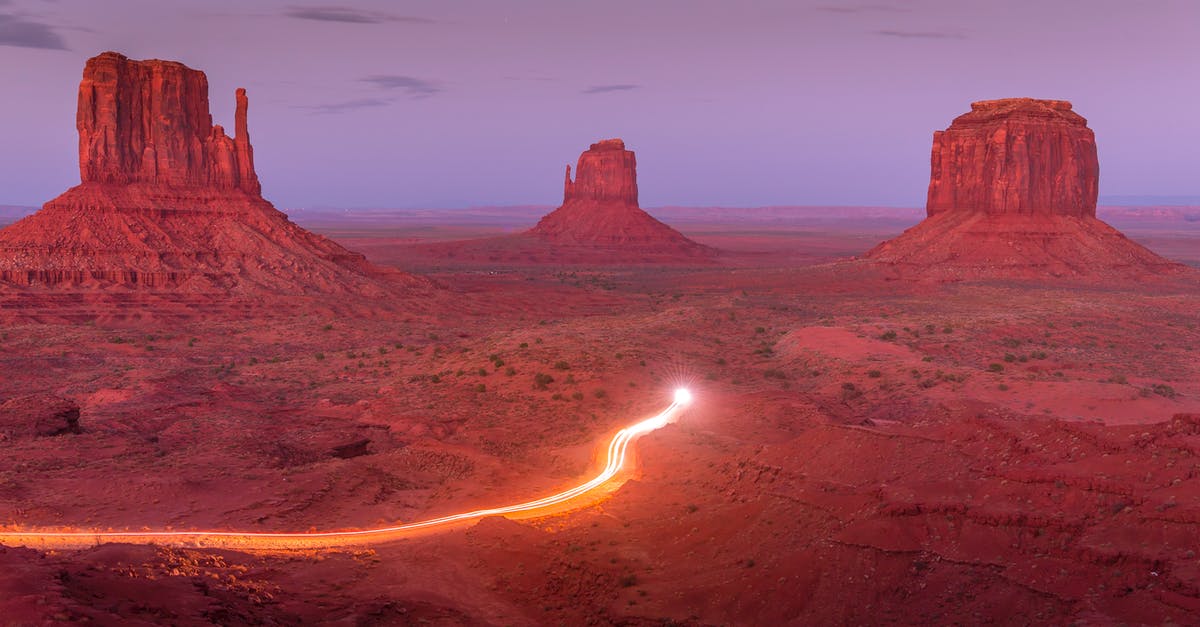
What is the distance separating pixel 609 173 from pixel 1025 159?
67.7 m

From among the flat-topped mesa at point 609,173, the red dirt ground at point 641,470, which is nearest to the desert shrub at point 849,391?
the red dirt ground at point 641,470

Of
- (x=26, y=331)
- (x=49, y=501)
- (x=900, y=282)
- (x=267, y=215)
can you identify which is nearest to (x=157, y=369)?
(x=26, y=331)

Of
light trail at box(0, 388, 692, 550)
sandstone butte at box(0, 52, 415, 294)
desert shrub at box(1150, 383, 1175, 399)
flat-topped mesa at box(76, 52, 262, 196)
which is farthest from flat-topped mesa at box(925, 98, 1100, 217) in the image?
light trail at box(0, 388, 692, 550)

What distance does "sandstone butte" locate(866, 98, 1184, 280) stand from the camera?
7588 centimetres

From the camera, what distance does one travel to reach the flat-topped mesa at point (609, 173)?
5330 inches

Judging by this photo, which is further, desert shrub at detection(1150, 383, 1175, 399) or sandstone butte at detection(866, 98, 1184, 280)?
sandstone butte at detection(866, 98, 1184, 280)

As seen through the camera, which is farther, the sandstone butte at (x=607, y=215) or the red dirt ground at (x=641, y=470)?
the sandstone butte at (x=607, y=215)

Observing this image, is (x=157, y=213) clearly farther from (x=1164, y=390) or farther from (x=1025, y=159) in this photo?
(x=1025, y=159)

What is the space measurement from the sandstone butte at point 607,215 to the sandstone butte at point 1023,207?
1939 inches

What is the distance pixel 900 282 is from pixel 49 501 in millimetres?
66238

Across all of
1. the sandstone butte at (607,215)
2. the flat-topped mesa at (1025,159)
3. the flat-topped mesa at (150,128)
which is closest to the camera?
the flat-topped mesa at (150,128)

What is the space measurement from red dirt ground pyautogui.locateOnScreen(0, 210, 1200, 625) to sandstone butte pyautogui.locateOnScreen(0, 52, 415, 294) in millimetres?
6177

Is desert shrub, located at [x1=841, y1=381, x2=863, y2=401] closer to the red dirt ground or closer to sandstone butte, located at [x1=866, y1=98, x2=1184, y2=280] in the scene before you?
the red dirt ground

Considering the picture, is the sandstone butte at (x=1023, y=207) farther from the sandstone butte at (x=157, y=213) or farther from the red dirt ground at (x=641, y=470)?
the sandstone butte at (x=157, y=213)
